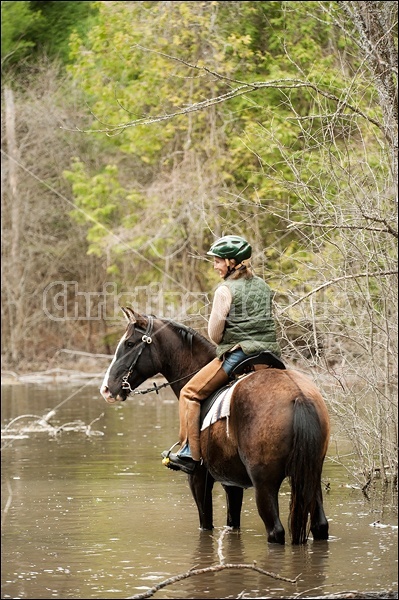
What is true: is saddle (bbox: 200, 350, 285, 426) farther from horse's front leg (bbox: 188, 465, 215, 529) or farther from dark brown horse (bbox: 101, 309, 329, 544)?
horse's front leg (bbox: 188, 465, 215, 529)

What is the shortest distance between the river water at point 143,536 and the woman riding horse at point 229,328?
0.87m

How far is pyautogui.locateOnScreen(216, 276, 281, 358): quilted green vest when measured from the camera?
28.7ft

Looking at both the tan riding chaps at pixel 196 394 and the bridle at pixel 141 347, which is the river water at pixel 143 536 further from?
the bridle at pixel 141 347

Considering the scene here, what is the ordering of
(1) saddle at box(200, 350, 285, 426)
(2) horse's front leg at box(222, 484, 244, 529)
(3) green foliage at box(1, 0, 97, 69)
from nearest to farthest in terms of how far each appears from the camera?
1. (1) saddle at box(200, 350, 285, 426)
2. (2) horse's front leg at box(222, 484, 244, 529)
3. (3) green foliage at box(1, 0, 97, 69)

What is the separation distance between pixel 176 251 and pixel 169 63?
427 centimetres

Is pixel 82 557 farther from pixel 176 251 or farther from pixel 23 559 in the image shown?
pixel 176 251

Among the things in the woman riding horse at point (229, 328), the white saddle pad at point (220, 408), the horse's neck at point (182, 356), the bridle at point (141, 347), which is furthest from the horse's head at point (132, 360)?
the white saddle pad at point (220, 408)

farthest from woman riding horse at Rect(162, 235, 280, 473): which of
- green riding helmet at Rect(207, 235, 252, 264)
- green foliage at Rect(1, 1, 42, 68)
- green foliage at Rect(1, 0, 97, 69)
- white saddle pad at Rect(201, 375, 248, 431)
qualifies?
green foliage at Rect(1, 1, 42, 68)

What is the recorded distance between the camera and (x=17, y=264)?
104ft

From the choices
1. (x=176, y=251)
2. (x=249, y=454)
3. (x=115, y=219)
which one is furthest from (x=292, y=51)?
(x=249, y=454)

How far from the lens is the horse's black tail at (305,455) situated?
8117 millimetres

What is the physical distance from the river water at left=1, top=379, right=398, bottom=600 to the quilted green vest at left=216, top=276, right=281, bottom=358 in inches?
60.2

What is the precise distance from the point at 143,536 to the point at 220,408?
1.48 metres

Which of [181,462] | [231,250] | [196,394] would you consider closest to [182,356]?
[196,394]
